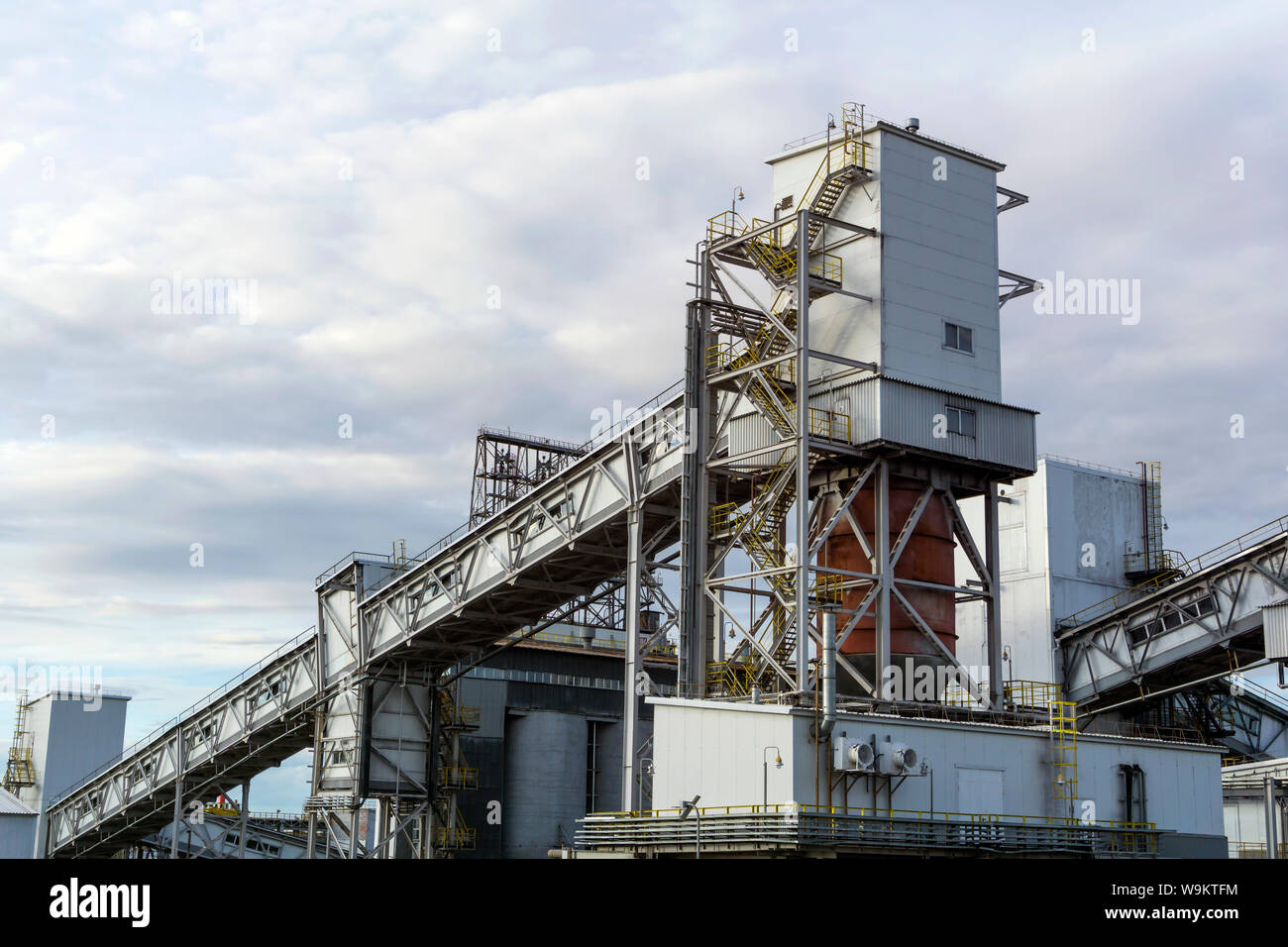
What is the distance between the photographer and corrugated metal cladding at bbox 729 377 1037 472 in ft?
106

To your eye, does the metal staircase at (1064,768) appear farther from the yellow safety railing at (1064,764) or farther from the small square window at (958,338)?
the small square window at (958,338)

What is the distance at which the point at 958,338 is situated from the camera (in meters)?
34.5

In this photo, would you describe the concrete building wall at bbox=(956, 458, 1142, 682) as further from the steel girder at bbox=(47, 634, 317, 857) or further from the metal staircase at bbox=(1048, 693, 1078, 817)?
the steel girder at bbox=(47, 634, 317, 857)

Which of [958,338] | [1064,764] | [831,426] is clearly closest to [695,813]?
[1064,764]

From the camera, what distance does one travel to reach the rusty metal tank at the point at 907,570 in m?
32.6

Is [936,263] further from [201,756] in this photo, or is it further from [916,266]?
[201,756]

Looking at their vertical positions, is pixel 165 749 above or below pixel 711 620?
below

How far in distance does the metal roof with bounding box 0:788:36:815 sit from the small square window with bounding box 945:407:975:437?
43.7 meters

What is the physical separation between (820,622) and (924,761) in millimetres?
4978

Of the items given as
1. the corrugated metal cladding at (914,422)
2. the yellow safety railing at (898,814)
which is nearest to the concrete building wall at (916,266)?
the corrugated metal cladding at (914,422)
